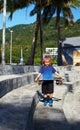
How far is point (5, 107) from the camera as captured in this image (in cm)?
805

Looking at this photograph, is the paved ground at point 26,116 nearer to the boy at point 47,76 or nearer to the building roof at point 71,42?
the boy at point 47,76

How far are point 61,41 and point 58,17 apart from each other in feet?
13.1

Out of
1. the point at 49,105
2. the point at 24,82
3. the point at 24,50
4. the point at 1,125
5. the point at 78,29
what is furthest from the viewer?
the point at 78,29

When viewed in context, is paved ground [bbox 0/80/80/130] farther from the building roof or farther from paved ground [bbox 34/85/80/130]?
the building roof


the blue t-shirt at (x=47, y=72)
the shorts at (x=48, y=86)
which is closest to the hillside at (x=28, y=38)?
the shorts at (x=48, y=86)

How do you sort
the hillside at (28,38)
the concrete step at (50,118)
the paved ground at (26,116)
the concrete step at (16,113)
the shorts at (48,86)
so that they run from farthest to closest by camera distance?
the hillside at (28,38)
the shorts at (48,86)
the concrete step at (50,118)
the paved ground at (26,116)
the concrete step at (16,113)

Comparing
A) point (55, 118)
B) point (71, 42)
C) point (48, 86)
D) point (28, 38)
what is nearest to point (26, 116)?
point (55, 118)

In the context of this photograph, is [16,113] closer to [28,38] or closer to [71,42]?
[71,42]

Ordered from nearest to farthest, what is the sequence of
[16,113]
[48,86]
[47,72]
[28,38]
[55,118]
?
[16,113]
[55,118]
[47,72]
[48,86]
[28,38]

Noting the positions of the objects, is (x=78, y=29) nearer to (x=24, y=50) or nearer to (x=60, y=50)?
(x=24, y=50)

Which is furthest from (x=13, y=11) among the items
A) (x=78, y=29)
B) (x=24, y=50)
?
(x=78, y=29)

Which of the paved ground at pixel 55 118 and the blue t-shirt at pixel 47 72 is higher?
the blue t-shirt at pixel 47 72

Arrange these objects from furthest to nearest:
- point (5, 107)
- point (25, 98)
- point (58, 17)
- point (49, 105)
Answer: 1. point (58, 17)
2. point (49, 105)
3. point (25, 98)
4. point (5, 107)

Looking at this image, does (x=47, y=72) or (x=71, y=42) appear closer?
(x=47, y=72)
